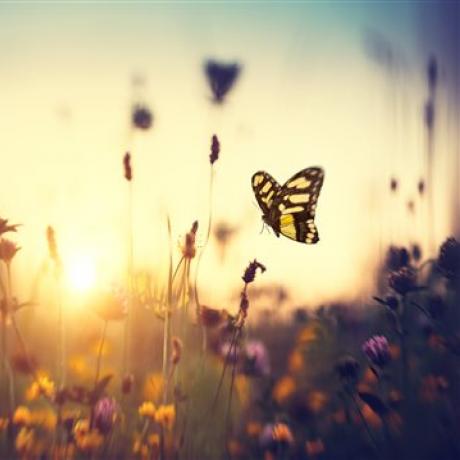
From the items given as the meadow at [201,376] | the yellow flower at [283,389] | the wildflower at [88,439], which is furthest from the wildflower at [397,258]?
the wildflower at [88,439]

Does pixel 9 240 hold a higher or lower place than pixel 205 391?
higher

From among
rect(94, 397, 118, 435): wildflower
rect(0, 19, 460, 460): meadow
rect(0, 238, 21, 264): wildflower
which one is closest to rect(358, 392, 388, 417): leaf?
rect(0, 19, 460, 460): meadow

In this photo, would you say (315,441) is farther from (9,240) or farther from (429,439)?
(9,240)

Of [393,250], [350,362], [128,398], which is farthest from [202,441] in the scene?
[393,250]

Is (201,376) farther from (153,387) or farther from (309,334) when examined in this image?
(309,334)

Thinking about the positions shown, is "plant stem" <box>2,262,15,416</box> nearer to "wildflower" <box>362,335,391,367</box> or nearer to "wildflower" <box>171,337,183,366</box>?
"wildflower" <box>171,337,183,366</box>
